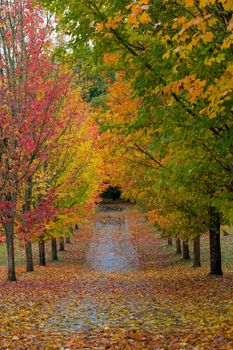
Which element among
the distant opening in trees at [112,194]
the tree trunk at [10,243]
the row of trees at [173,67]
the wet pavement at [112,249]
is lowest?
the wet pavement at [112,249]

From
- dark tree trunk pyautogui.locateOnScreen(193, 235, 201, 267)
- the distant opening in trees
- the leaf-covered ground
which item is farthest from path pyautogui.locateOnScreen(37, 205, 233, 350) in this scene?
the distant opening in trees

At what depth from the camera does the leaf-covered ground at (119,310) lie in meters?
8.18

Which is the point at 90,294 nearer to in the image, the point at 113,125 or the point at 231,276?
the point at 231,276

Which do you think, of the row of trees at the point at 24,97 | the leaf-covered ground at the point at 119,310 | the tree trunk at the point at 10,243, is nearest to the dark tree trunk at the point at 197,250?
the leaf-covered ground at the point at 119,310

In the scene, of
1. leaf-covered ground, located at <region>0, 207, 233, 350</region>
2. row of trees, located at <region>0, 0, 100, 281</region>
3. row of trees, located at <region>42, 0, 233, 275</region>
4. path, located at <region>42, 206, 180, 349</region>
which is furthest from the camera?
row of trees, located at <region>0, 0, 100, 281</region>

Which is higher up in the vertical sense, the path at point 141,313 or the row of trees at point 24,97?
the row of trees at point 24,97

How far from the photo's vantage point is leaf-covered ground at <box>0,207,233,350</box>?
818 cm

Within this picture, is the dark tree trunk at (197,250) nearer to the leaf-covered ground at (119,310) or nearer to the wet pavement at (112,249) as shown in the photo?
the leaf-covered ground at (119,310)

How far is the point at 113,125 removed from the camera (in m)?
9.71

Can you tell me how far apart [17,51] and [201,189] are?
8.77 m

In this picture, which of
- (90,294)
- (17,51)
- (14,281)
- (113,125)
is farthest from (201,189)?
(14,281)

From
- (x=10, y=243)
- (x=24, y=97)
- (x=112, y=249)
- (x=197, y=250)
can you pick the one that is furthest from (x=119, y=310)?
(x=112, y=249)

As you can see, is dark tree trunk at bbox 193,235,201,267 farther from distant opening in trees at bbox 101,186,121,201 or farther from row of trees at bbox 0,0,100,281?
distant opening in trees at bbox 101,186,121,201

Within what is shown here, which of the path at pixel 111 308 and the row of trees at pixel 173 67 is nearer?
the row of trees at pixel 173 67
